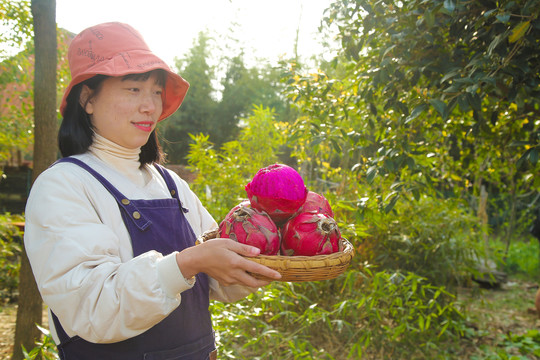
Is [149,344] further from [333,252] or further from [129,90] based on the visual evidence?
[129,90]

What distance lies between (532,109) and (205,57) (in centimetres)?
1693

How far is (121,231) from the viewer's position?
1268mm

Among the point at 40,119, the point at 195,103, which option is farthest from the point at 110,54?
the point at 195,103

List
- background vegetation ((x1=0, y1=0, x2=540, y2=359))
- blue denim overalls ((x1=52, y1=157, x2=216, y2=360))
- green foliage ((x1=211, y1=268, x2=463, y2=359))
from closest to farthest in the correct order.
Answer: blue denim overalls ((x1=52, y1=157, x2=216, y2=360))
background vegetation ((x1=0, y1=0, x2=540, y2=359))
green foliage ((x1=211, y1=268, x2=463, y2=359))

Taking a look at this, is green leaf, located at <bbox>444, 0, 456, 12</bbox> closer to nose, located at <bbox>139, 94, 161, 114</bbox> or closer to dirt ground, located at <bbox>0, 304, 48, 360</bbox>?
nose, located at <bbox>139, 94, 161, 114</bbox>

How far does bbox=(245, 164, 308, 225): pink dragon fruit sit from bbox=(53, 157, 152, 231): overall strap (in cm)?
38

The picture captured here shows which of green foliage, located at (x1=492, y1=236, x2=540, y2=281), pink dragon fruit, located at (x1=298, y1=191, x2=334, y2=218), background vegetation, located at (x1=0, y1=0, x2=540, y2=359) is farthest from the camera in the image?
green foliage, located at (x1=492, y1=236, x2=540, y2=281)

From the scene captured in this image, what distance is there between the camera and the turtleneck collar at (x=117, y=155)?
1.41 m

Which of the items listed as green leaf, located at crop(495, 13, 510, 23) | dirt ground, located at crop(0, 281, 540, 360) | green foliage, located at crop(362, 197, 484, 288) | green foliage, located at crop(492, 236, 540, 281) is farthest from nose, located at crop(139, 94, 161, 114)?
green foliage, located at crop(492, 236, 540, 281)

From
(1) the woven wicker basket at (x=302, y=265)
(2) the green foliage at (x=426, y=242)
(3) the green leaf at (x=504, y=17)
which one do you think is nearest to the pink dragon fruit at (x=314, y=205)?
(1) the woven wicker basket at (x=302, y=265)

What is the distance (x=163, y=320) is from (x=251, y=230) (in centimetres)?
41

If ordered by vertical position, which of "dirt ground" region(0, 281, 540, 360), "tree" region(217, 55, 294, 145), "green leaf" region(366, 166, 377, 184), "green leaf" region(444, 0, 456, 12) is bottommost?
"dirt ground" region(0, 281, 540, 360)

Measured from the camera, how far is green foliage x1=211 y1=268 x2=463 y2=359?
2734 millimetres

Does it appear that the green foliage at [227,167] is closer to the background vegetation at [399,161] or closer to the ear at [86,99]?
the background vegetation at [399,161]
